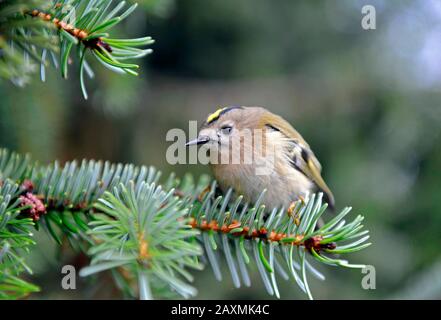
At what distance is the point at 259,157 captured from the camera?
90.4 inches

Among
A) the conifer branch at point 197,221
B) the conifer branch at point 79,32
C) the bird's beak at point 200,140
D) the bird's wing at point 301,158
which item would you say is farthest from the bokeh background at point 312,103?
the conifer branch at point 79,32

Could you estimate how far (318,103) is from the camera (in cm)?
349

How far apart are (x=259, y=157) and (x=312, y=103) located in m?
1.38

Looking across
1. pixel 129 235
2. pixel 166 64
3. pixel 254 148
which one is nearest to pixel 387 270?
pixel 254 148

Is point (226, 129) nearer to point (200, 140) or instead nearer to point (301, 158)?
point (200, 140)

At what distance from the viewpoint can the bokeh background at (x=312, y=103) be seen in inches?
109

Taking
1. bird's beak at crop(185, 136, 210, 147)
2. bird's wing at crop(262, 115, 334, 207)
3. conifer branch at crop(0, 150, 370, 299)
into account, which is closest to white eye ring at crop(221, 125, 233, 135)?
bird's beak at crop(185, 136, 210, 147)

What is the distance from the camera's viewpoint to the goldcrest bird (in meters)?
2.16

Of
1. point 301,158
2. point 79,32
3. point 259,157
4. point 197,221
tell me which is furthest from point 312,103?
point 79,32

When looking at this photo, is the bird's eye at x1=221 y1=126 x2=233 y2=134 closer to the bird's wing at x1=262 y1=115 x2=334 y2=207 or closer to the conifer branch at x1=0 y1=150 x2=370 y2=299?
the bird's wing at x1=262 y1=115 x2=334 y2=207

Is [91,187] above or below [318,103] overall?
below

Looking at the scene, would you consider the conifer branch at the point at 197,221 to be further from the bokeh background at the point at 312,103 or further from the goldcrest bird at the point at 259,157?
the bokeh background at the point at 312,103
